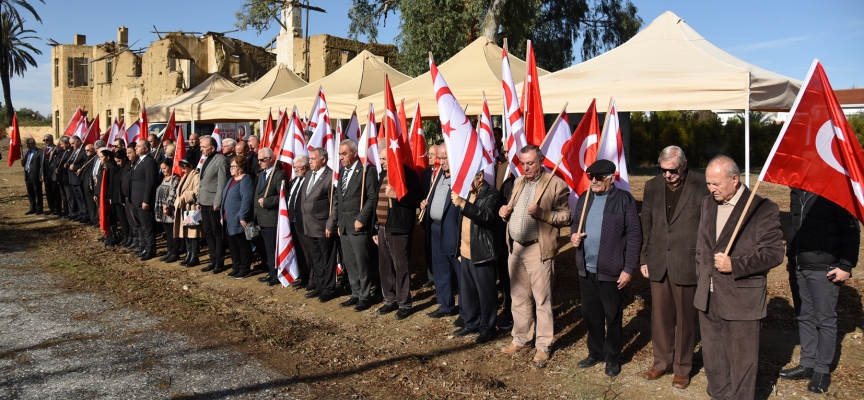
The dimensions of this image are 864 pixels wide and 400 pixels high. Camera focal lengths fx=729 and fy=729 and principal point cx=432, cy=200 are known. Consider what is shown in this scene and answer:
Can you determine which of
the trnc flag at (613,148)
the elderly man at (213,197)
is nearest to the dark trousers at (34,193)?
the elderly man at (213,197)

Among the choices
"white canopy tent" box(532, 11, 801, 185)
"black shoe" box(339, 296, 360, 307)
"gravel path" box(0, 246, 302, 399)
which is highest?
"white canopy tent" box(532, 11, 801, 185)

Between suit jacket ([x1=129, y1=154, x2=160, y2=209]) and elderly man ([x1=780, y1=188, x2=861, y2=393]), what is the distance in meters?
8.74

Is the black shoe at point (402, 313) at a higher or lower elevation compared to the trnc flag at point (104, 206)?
lower

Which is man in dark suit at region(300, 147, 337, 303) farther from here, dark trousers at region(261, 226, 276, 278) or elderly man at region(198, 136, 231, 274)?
elderly man at region(198, 136, 231, 274)

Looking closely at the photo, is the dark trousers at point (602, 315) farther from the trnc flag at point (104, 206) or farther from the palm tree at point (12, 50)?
the palm tree at point (12, 50)

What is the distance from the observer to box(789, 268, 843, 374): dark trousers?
5418 mm

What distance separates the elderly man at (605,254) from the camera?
216 inches

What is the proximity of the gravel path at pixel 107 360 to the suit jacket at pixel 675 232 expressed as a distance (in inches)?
111

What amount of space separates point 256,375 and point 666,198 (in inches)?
135

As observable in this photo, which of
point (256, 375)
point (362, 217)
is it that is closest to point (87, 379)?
point (256, 375)

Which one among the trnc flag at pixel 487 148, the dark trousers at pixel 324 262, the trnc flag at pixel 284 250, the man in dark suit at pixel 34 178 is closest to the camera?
the trnc flag at pixel 487 148

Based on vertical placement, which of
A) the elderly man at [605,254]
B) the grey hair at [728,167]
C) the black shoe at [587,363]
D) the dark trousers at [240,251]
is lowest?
the black shoe at [587,363]

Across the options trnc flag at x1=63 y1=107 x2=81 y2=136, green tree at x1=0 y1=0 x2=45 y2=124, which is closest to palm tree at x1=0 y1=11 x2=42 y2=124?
green tree at x1=0 y1=0 x2=45 y2=124

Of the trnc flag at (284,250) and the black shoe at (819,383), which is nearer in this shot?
the black shoe at (819,383)
